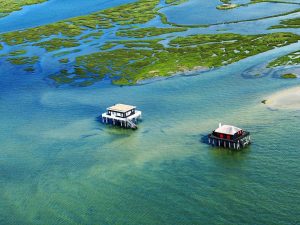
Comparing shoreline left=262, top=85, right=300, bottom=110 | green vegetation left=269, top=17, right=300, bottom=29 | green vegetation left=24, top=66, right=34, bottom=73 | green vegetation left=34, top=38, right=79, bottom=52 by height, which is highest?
green vegetation left=269, top=17, right=300, bottom=29

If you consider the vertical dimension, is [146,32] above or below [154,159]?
above

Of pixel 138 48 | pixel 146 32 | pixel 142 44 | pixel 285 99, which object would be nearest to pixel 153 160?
pixel 285 99

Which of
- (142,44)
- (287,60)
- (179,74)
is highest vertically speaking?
(142,44)

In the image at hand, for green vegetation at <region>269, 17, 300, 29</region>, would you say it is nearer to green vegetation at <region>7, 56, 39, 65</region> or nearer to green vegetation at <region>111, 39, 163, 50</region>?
green vegetation at <region>111, 39, 163, 50</region>

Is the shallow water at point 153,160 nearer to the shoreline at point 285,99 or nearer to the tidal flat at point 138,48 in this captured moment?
the shoreline at point 285,99

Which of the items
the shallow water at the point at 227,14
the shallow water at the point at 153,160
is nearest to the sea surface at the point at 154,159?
the shallow water at the point at 153,160

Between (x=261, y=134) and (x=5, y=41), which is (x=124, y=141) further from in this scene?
(x=5, y=41)

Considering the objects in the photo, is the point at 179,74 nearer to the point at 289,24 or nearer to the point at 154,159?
the point at 154,159

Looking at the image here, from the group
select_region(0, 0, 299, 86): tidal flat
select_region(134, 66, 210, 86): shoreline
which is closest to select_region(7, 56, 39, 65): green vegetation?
select_region(0, 0, 299, 86): tidal flat
